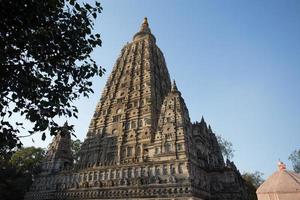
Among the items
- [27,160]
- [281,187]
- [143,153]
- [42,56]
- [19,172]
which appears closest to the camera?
[42,56]

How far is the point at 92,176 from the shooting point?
3044 cm

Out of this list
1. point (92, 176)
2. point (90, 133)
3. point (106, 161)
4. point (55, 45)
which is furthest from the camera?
point (90, 133)

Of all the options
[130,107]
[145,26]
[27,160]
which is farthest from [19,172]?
[145,26]

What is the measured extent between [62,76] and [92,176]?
2404 cm

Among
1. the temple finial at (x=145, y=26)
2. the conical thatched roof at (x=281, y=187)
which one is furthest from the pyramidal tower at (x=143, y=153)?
the temple finial at (x=145, y=26)

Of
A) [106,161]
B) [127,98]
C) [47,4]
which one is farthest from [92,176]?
[47,4]

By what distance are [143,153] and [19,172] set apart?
24525mm

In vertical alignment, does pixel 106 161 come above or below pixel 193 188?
above

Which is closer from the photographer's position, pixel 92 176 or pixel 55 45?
pixel 55 45

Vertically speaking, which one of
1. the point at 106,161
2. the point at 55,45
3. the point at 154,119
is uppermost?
the point at 154,119

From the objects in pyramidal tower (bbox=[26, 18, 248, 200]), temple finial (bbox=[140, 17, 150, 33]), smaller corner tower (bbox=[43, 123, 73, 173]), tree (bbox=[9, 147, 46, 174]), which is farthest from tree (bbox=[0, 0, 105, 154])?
temple finial (bbox=[140, 17, 150, 33])

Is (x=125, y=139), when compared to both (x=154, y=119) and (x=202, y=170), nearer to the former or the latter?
(x=154, y=119)

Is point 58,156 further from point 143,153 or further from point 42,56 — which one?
point 42,56

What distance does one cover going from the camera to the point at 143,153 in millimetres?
31156
